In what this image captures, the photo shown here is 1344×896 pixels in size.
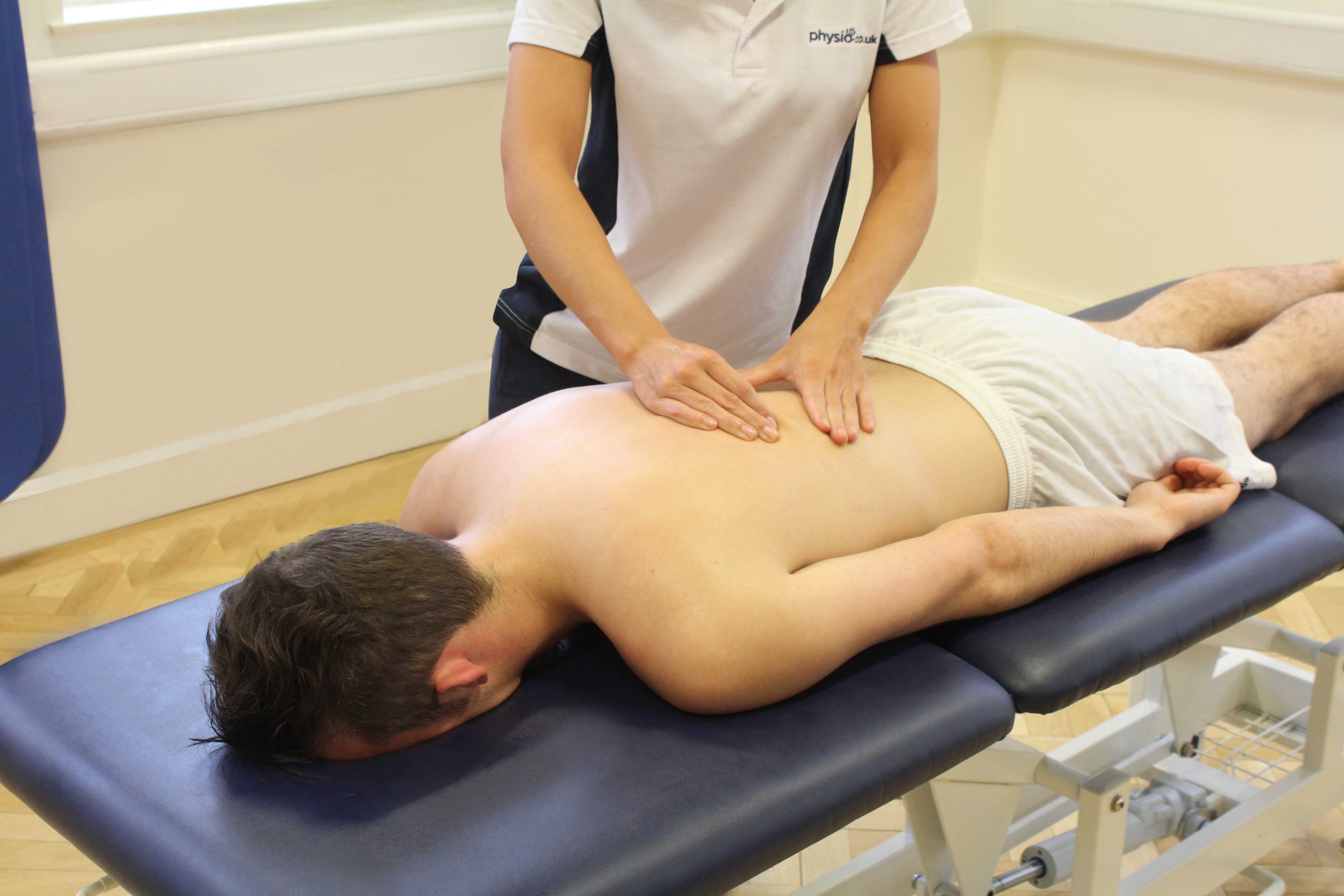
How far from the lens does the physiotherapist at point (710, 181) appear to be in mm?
1351

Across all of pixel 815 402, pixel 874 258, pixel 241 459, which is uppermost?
pixel 874 258

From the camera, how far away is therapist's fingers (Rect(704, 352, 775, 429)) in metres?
1.28

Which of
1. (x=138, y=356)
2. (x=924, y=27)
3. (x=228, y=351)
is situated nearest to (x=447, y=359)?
(x=228, y=351)

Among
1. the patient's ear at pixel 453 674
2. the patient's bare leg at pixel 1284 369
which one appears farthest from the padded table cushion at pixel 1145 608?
the patient's ear at pixel 453 674

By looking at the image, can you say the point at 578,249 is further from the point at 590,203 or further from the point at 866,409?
the point at 866,409

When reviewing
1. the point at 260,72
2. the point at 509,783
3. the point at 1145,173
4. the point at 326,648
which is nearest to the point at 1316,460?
the point at 509,783

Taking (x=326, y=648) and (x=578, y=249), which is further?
(x=578, y=249)

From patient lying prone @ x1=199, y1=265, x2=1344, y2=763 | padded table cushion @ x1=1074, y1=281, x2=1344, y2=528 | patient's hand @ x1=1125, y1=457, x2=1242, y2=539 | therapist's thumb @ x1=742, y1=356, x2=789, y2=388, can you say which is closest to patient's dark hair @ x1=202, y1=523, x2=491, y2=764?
patient lying prone @ x1=199, y1=265, x2=1344, y2=763

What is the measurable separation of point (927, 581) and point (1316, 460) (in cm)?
73

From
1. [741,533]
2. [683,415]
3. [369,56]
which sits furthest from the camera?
[369,56]

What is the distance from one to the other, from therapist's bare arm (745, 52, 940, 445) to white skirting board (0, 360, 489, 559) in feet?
6.16

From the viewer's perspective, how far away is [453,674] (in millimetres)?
1096

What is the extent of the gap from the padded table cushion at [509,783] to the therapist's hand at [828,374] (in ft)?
0.86

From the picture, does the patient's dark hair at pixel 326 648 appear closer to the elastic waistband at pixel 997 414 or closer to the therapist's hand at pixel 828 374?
the therapist's hand at pixel 828 374
